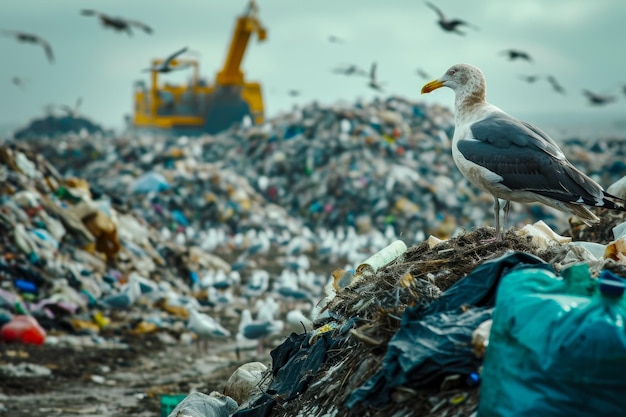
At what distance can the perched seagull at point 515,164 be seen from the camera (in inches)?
172

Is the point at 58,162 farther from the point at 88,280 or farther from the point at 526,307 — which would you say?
the point at 526,307

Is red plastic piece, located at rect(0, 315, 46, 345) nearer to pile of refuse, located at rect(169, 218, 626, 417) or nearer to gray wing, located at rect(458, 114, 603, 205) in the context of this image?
pile of refuse, located at rect(169, 218, 626, 417)

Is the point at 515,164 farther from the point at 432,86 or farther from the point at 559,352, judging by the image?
the point at 559,352

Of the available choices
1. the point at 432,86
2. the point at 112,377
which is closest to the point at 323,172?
the point at 112,377

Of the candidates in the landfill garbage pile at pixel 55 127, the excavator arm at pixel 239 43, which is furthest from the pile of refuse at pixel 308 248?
the landfill garbage pile at pixel 55 127

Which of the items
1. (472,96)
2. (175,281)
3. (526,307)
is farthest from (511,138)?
(175,281)

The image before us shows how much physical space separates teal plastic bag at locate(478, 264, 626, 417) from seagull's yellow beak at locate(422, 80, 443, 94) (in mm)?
2070

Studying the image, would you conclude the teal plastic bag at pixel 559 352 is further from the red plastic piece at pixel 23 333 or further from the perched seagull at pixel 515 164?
the red plastic piece at pixel 23 333

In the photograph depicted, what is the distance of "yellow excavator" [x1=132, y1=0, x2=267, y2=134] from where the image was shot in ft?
95.9

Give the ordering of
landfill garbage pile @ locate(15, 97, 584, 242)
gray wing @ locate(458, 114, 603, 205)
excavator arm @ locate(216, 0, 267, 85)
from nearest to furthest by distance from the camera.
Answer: gray wing @ locate(458, 114, 603, 205) → landfill garbage pile @ locate(15, 97, 584, 242) → excavator arm @ locate(216, 0, 267, 85)

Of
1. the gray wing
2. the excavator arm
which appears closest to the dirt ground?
the gray wing

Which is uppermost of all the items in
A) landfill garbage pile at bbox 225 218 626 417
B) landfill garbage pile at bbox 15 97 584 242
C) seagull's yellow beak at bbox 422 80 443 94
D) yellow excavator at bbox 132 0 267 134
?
seagull's yellow beak at bbox 422 80 443 94

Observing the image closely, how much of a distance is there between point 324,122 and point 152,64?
34.2 ft

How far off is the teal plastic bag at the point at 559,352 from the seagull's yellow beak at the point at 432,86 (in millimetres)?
2070
